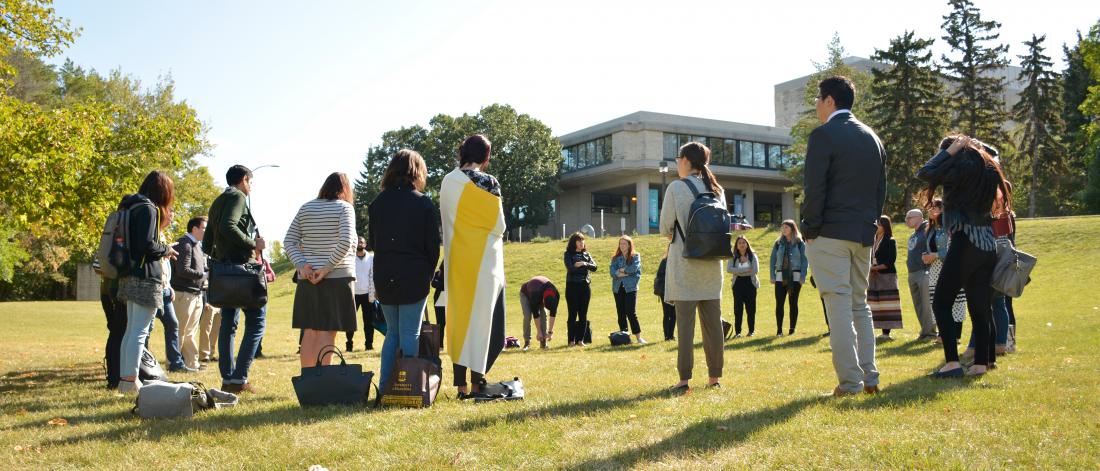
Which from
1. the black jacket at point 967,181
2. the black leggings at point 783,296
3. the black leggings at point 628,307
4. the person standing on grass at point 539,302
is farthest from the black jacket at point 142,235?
the black leggings at point 783,296

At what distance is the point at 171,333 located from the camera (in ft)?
33.1

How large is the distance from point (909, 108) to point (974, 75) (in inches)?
320

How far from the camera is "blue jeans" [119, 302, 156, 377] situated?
731cm

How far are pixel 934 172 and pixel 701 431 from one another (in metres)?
3.46

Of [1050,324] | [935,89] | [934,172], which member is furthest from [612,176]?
[934,172]

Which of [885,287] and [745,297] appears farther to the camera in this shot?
[745,297]

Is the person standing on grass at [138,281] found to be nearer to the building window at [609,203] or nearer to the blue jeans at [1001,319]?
the blue jeans at [1001,319]

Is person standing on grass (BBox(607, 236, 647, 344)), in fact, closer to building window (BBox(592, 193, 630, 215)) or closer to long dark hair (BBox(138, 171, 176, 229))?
long dark hair (BBox(138, 171, 176, 229))

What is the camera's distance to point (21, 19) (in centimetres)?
1301

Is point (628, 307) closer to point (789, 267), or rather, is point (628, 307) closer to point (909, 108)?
point (789, 267)

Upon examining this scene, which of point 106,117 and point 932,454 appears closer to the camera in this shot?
point 932,454

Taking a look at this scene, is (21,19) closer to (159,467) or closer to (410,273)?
(410,273)

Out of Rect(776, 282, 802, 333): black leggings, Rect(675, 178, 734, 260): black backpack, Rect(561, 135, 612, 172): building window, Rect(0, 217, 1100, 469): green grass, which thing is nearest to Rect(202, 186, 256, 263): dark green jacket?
Rect(0, 217, 1100, 469): green grass

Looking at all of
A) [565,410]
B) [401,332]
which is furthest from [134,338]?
[565,410]
